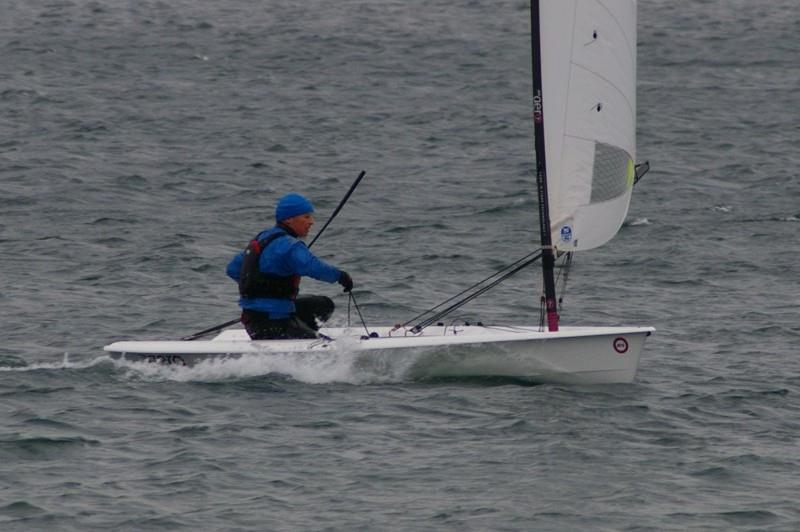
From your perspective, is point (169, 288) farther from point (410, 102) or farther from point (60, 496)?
point (410, 102)

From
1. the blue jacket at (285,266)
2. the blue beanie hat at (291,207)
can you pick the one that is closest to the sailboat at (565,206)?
the blue jacket at (285,266)

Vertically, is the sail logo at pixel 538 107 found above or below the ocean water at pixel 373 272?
above

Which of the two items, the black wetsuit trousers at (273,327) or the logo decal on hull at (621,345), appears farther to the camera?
the black wetsuit trousers at (273,327)

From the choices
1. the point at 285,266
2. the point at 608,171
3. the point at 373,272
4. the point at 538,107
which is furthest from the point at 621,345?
the point at 373,272

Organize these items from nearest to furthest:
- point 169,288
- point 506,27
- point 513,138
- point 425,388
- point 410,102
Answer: point 425,388
point 169,288
point 513,138
point 410,102
point 506,27

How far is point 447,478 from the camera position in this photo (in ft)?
33.5

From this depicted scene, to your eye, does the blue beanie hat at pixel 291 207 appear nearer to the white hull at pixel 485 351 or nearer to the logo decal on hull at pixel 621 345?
the white hull at pixel 485 351

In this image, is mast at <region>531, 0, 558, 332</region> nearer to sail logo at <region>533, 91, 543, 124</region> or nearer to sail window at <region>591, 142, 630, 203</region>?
sail logo at <region>533, 91, 543, 124</region>

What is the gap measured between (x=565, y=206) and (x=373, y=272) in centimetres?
471

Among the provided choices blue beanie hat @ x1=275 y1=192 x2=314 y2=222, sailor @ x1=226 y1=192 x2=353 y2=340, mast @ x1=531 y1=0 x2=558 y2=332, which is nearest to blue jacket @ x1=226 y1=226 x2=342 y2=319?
sailor @ x1=226 y1=192 x2=353 y2=340

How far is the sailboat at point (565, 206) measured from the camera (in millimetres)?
12469

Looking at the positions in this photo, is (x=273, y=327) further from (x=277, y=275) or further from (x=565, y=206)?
(x=565, y=206)

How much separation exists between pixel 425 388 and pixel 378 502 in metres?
2.73

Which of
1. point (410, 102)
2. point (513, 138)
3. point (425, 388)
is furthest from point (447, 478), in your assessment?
point (410, 102)
